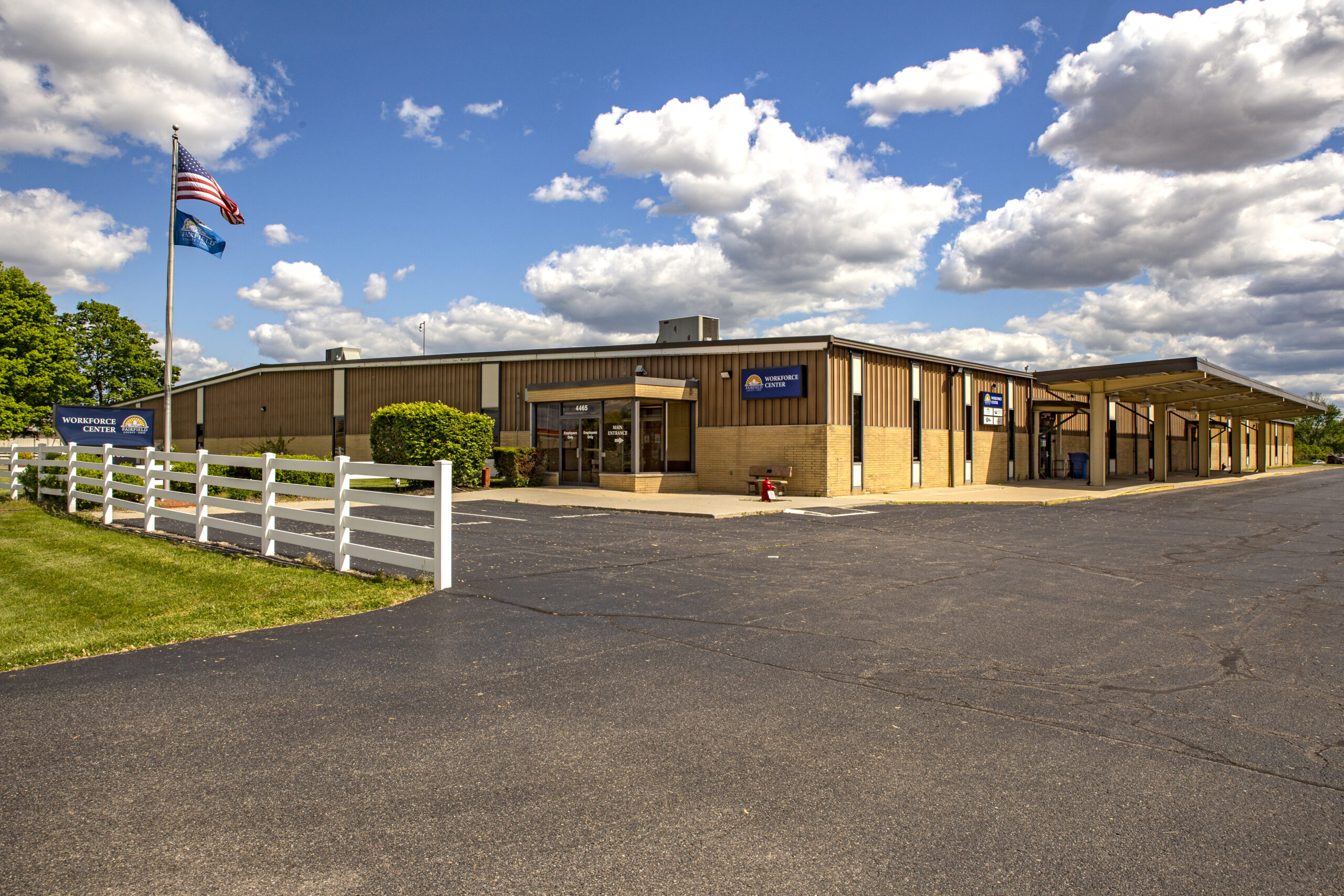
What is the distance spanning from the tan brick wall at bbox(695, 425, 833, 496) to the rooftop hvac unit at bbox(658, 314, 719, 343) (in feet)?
12.4

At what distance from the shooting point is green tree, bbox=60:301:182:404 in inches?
2195

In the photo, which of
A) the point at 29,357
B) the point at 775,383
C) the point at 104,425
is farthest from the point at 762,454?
the point at 29,357

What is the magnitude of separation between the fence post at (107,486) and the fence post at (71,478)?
1659 mm

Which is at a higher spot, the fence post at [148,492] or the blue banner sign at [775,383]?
the blue banner sign at [775,383]

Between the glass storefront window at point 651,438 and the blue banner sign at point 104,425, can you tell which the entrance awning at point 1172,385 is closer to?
the glass storefront window at point 651,438

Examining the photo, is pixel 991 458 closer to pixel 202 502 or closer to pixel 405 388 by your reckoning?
pixel 405 388

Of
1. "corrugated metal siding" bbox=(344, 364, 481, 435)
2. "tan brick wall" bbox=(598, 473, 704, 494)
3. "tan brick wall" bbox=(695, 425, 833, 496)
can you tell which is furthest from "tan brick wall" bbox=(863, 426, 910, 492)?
"corrugated metal siding" bbox=(344, 364, 481, 435)

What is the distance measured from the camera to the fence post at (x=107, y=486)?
13.9 metres

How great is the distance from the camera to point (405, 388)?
31.5 meters

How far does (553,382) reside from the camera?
27.7 m

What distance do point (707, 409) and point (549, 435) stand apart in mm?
5633

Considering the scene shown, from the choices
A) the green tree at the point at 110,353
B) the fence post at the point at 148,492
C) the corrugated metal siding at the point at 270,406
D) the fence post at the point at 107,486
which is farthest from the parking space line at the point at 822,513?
the green tree at the point at 110,353

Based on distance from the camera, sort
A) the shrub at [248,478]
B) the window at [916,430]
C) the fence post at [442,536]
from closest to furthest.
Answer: the fence post at [442,536], the shrub at [248,478], the window at [916,430]

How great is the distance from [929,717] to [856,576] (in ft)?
15.6
